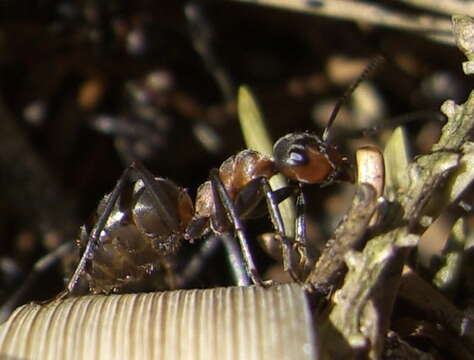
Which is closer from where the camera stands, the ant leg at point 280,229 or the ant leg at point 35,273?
the ant leg at point 280,229

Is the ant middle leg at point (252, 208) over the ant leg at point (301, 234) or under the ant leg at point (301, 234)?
over

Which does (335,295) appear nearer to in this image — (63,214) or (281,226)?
(281,226)

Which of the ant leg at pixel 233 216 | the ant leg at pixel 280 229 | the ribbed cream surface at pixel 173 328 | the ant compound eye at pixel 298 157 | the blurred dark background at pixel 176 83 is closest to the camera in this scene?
the ribbed cream surface at pixel 173 328

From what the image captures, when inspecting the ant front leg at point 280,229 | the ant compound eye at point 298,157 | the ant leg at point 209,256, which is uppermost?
the ant compound eye at point 298,157

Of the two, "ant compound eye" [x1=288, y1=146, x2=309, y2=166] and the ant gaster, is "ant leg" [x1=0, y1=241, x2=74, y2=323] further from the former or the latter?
"ant compound eye" [x1=288, y1=146, x2=309, y2=166]

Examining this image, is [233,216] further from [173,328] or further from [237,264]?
[173,328]

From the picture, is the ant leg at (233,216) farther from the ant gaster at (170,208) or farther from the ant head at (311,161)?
the ant head at (311,161)

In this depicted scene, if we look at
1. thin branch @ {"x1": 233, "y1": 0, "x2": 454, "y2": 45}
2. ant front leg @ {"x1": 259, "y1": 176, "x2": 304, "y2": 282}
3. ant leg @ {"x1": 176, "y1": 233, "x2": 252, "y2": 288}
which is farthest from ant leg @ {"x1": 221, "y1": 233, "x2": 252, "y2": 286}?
thin branch @ {"x1": 233, "y1": 0, "x2": 454, "y2": 45}

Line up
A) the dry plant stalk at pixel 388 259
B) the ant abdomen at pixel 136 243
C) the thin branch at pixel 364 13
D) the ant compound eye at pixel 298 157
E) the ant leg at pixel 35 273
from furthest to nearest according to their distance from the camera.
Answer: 1. the thin branch at pixel 364 13
2. the ant leg at pixel 35 273
3. the ant abdomen at pixel 136 243
4. the ant compound eye at pixel 298 157
5. the dry plant stalk at pixel 388 259

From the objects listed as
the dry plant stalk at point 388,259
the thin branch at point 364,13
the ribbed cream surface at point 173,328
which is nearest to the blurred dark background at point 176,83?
the thin branch at point 364,13

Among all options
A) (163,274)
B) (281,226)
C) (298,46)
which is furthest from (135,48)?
(281,226)
